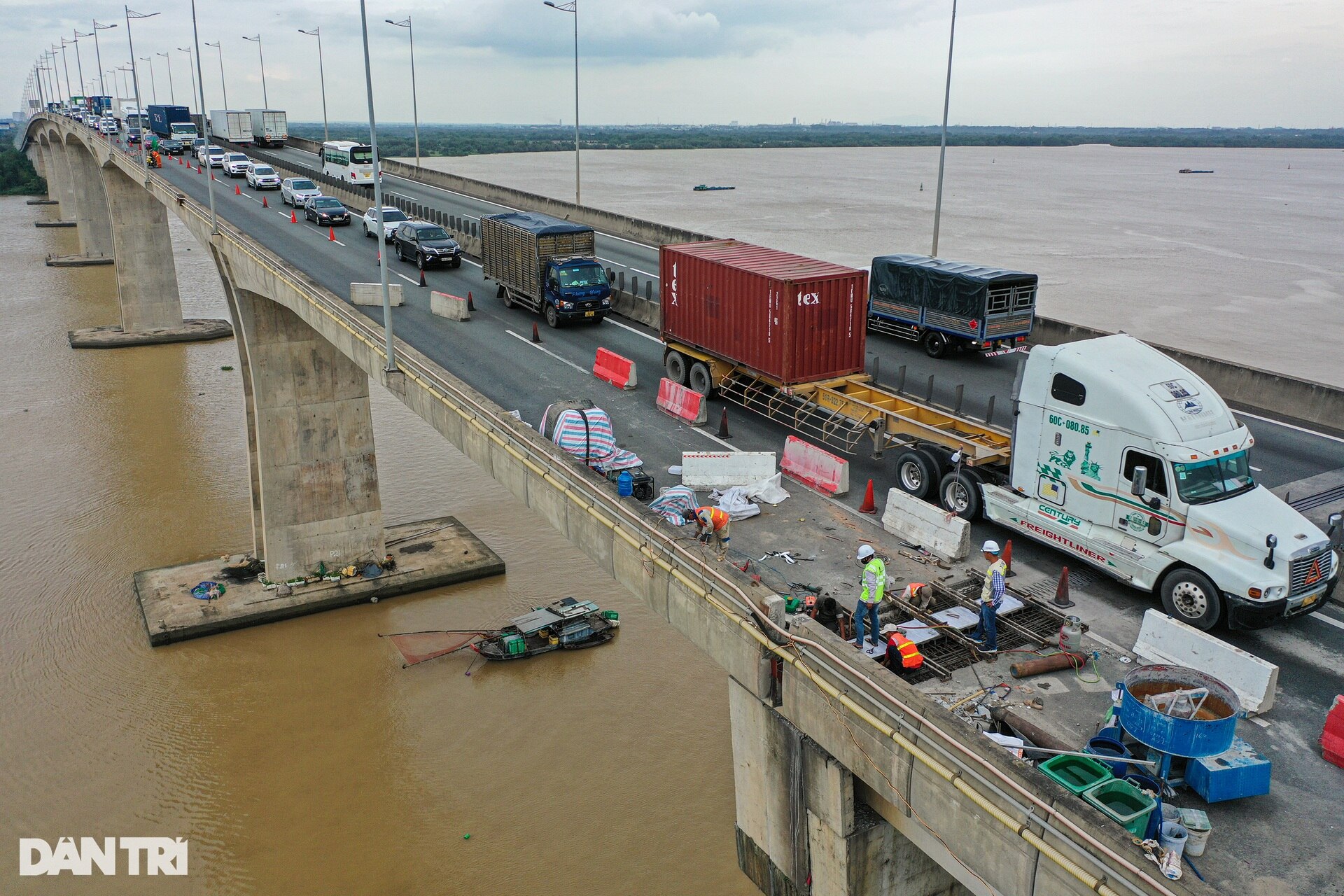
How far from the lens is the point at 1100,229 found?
79.8 meters

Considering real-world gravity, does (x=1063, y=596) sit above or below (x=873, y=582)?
below

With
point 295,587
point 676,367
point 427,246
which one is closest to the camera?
point 676,367


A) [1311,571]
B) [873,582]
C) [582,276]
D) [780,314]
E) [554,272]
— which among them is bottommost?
[1311,571]

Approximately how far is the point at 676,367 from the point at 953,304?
822 centimetres

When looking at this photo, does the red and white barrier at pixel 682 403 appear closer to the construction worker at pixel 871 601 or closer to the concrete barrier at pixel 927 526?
the concrete barrier at pixel 927 526

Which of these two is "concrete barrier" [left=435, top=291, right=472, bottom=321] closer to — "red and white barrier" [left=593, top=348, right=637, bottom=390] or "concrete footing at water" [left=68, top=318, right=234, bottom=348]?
"red and white barrier" [left=593, top=348, right=637, bottom=390]

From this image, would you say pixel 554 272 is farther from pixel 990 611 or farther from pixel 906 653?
pixel 906 653

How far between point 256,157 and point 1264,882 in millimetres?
75327

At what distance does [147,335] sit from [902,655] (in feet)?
184

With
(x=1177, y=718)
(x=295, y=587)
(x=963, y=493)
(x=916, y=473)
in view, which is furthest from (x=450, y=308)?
(x=1177, y=718)

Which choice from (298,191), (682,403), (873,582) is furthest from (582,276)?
(298,191)

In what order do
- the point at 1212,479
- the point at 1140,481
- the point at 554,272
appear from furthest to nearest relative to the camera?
1. the point at 554,272
2. the point at 1140,481
3. the point at 1212,479

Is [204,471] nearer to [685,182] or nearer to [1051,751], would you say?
[1051,751]

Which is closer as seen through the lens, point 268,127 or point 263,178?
point 263,178
